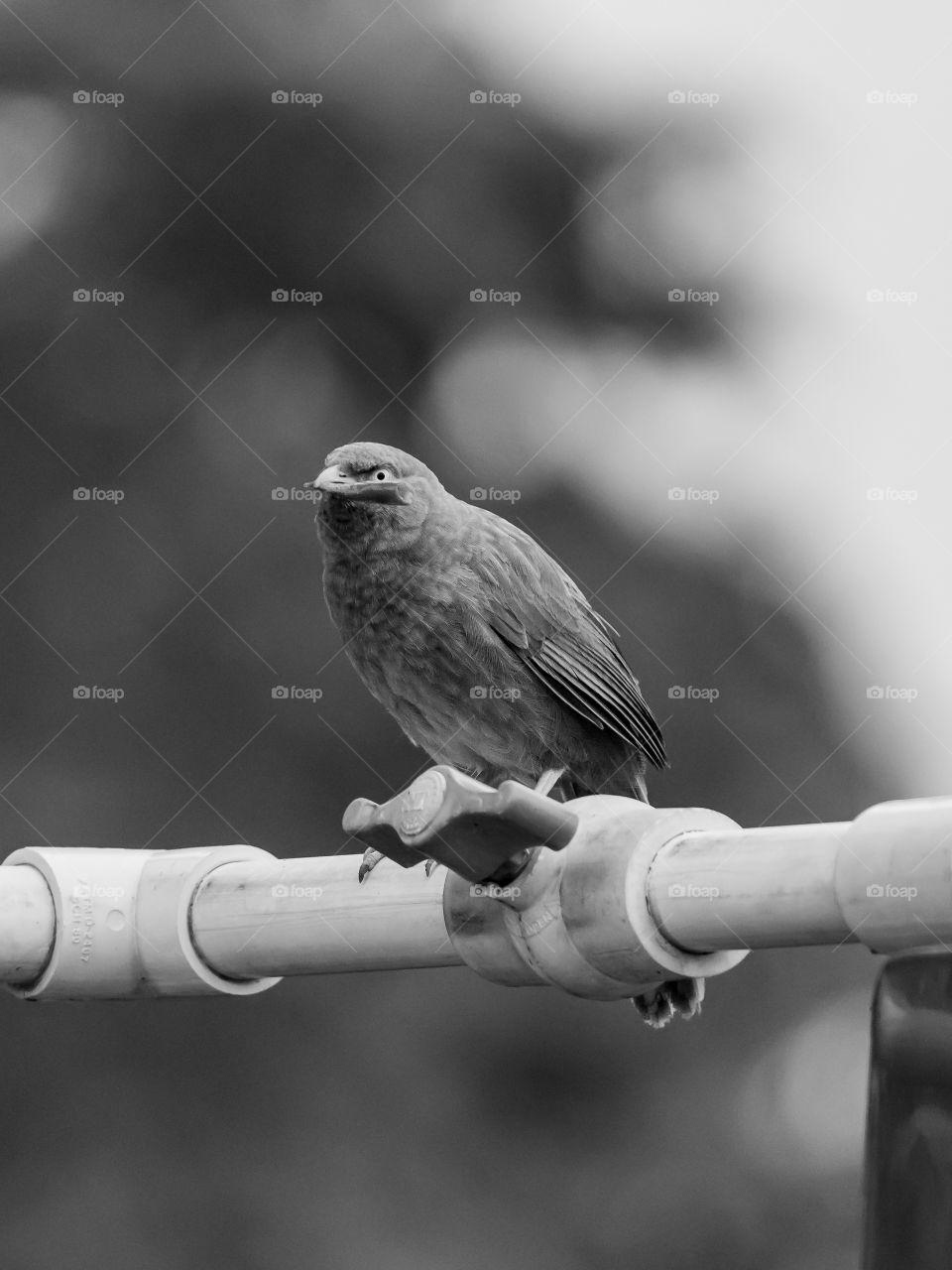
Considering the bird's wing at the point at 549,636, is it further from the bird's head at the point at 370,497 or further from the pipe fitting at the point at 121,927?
the pipe fitting at the point at 121,927

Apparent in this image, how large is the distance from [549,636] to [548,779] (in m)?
0.40

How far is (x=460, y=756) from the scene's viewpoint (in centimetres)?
488

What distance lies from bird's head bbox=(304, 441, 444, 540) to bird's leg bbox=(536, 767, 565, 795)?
0.71 m

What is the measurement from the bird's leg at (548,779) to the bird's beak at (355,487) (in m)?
0.79

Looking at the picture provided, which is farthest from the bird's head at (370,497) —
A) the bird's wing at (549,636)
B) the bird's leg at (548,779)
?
the bird's leg at (548,779)

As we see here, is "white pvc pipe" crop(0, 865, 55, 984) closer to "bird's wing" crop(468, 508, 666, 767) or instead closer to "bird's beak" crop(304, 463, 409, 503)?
"bird's beak" crop(304, 463, 409, 503)

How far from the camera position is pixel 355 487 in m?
4.49

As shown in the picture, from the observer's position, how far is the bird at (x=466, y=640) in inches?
182

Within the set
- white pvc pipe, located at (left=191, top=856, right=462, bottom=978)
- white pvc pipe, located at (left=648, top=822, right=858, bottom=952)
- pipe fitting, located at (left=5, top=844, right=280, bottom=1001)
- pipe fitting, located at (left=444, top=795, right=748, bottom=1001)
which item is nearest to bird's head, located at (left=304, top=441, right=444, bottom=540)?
pipe fitting, located at (left=5, top=844, right=280, bottom=1001)

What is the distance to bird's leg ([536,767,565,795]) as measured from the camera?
15.6 feet

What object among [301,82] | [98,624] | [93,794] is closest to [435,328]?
[301,82]

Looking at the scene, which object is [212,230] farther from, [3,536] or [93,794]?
[93,794]

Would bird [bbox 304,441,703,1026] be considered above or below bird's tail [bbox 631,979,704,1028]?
above

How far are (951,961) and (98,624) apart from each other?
6.56 m
